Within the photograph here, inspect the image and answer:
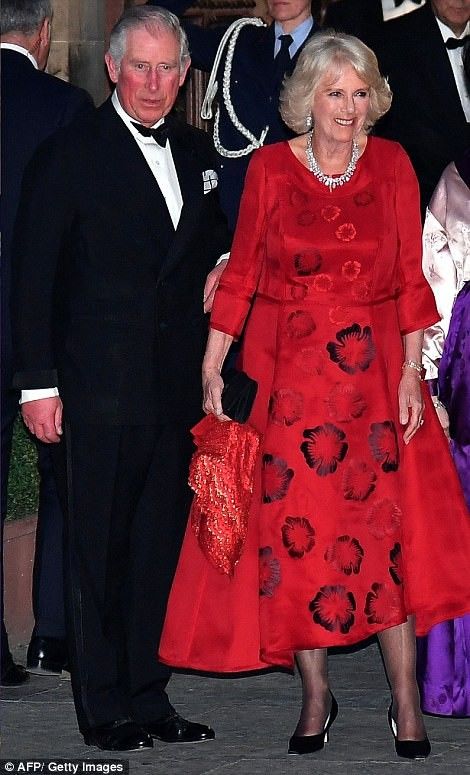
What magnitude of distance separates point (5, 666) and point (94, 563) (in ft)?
4.20

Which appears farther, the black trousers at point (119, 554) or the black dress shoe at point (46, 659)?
the black dress shoe at point (46, 659)

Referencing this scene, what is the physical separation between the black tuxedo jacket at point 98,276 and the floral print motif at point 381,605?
35.0 inches

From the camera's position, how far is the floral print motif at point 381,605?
6070 millimetres

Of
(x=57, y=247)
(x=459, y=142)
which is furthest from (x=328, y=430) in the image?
(x=459, y=142)

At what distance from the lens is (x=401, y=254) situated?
616 cm

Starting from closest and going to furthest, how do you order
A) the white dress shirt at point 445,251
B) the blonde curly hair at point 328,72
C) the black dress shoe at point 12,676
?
the blonde curly hair at point 328,72 → the white dress shirt at point 445,251 → the black dress shoe at point 12,676

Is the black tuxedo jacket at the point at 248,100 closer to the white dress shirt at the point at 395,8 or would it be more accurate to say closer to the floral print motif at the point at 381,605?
the white dress shirt at the point at 395,8

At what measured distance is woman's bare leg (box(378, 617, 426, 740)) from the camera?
6.12 m

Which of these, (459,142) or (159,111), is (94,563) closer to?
(159,111)

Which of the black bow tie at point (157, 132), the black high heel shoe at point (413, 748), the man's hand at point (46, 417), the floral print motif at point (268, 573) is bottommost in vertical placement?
the black high heel shoe at point (413, 748)

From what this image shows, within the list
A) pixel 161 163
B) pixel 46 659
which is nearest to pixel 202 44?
pixel 161 163

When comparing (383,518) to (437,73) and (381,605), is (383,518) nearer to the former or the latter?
(381,605)

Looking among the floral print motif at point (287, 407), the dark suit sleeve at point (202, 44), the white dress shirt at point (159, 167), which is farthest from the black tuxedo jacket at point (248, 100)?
the floral print motif at point (287, 407)

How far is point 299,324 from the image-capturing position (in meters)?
6.10
